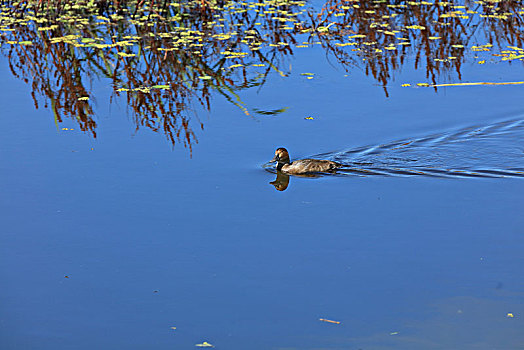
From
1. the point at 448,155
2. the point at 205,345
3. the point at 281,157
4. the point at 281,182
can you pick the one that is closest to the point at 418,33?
the point at 448,155

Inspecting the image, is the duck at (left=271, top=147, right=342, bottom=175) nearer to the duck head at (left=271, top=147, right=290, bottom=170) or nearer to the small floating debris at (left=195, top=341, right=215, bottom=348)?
the duck head at (left=271, top=147, right=290, bottom=170)

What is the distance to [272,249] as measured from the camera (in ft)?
21.0

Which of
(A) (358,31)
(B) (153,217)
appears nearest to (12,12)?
(A) (358,31)

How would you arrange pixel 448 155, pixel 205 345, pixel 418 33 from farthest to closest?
pixel 418 33
pixel 448 155
pixel 205 345

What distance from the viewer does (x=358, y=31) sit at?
548 inches

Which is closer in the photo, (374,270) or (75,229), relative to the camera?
(374,270)

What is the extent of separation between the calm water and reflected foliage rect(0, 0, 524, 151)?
3.97ft

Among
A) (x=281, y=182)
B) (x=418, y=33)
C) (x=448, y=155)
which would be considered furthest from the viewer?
(x=418, y=33)

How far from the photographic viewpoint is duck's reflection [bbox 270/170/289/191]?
8.05 metres

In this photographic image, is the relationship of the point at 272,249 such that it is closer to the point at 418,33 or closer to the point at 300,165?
the point at 300,165

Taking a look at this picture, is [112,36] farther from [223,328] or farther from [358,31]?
[223,328]

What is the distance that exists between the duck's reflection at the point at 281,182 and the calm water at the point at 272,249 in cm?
9

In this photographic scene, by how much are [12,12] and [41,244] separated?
9.92m

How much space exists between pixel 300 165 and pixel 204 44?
17.8 ft
